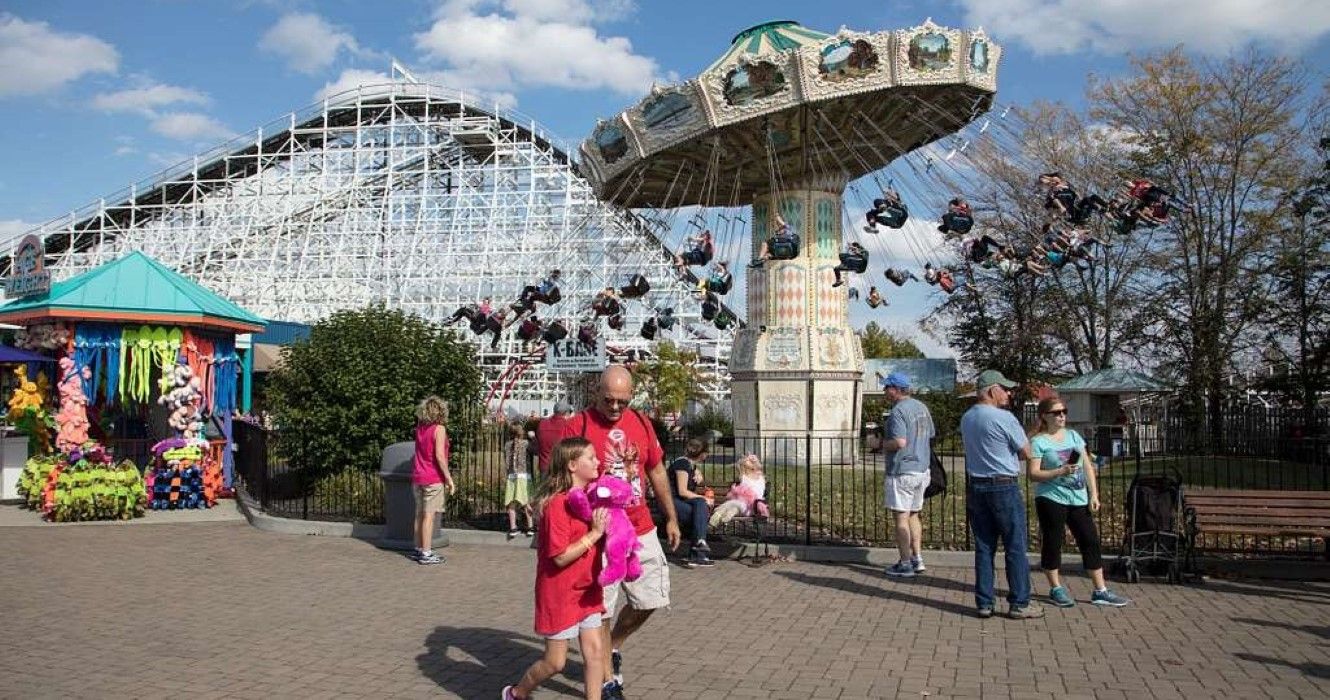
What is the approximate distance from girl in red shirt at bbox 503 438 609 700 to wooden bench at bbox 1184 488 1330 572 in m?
5.92

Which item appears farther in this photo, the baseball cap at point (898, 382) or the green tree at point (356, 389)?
the green tree at point (356, 389)

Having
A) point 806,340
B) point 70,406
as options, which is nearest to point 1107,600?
point 806,340

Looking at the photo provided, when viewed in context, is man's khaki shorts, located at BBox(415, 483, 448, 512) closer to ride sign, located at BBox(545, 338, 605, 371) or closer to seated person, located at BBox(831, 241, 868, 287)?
seated person, located at BBox(831, 241, 868, 287)

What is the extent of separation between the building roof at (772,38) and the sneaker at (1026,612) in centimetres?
1171

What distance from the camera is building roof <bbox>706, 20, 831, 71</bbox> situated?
17438mm

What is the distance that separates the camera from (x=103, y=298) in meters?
13.8

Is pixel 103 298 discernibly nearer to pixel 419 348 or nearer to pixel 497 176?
pixel 419 348

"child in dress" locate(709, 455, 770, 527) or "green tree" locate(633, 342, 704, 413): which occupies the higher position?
"green tree" locate(633, 342, 704, 413)

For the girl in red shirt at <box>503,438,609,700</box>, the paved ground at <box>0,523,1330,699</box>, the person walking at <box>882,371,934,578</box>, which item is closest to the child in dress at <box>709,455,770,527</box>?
the paved ground at <box>0,523,1330,699</box>

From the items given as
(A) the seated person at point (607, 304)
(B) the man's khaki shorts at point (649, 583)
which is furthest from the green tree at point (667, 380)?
(B) the man's khaki shorts at point (649, 583)

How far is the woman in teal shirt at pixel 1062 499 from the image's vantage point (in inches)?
295

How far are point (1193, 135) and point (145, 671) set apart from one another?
92.2 feet

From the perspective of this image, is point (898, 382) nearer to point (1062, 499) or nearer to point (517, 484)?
point (1062, 499)

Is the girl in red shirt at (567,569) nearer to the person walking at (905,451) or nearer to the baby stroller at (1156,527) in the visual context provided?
the person walking at (905,451)
